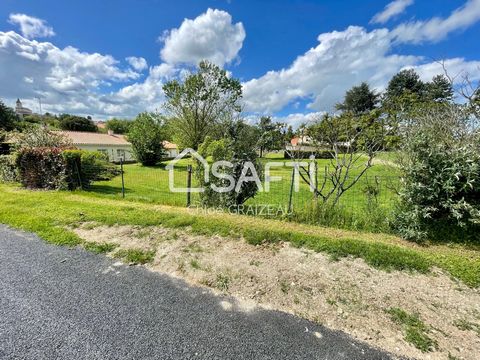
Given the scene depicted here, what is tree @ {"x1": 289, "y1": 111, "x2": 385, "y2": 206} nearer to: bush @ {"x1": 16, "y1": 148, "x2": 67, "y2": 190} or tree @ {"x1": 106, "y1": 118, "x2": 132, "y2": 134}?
bush @ {"x1": 16, "y1": 148, "x2": 67, "y2": 190}

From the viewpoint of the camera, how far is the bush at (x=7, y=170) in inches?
410

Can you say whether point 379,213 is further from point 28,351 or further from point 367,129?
point 28,351

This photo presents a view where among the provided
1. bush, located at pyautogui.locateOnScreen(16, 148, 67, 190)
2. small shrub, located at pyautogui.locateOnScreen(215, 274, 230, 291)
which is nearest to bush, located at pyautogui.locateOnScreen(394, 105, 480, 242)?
small shrub, located at pyautogui.locateOnScreen(215, 274, 230, 291)

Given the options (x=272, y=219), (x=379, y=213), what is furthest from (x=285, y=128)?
(x=379, y=213)

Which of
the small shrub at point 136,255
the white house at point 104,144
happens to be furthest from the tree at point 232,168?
the white house at point 104,144

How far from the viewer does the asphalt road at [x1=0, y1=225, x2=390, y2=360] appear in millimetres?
2031

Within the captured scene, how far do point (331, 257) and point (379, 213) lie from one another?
2112 mm

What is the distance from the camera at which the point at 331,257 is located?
354 cm

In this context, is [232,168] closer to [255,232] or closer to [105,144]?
[255,232]

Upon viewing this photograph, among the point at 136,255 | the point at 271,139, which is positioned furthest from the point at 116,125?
the point at 136,255

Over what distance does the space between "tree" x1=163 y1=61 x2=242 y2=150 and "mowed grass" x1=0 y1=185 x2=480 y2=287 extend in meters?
19.5

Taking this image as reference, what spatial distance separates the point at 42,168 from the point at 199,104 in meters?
18.3

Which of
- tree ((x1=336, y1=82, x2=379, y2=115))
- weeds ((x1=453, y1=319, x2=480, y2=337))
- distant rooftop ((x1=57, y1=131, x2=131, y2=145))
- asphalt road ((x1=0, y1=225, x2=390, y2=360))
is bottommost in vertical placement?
asphalt road ((x1=0, y1=225, x2=390, y2=360))

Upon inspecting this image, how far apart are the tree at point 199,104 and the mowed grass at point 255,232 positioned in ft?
64.1
